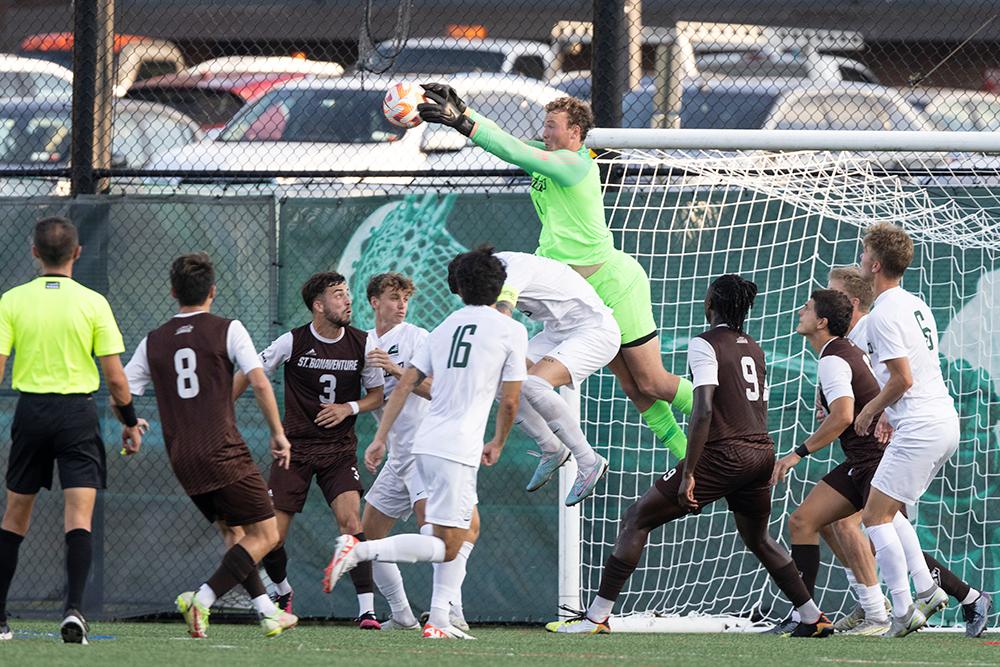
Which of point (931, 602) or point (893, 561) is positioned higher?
point (893, 561)

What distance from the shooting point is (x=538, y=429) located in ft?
29.2

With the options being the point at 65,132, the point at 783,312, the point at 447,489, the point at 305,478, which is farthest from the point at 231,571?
the point at 65,132

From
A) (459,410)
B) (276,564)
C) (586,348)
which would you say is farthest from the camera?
(276,564)

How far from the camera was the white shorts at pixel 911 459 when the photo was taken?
838 centimetres

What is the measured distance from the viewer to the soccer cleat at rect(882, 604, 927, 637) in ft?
27.0

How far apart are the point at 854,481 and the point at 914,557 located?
57cm

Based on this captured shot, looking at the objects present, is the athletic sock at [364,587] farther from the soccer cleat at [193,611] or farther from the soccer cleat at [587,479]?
the soccer cleat at [193,611]

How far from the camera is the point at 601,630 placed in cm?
884

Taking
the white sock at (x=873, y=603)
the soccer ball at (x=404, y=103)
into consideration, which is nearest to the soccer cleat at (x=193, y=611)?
the soccer ball at (x=404, y=103)

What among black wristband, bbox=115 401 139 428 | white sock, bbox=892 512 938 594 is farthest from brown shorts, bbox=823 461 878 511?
black wristband, bbox=115 401 139 428

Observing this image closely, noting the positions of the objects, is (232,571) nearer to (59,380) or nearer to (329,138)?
(59,380)

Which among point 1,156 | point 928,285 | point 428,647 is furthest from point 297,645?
point 1,156

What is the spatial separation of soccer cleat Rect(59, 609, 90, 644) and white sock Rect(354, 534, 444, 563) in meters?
1.31

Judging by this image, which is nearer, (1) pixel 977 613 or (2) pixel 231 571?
(2) pixel 231 571
